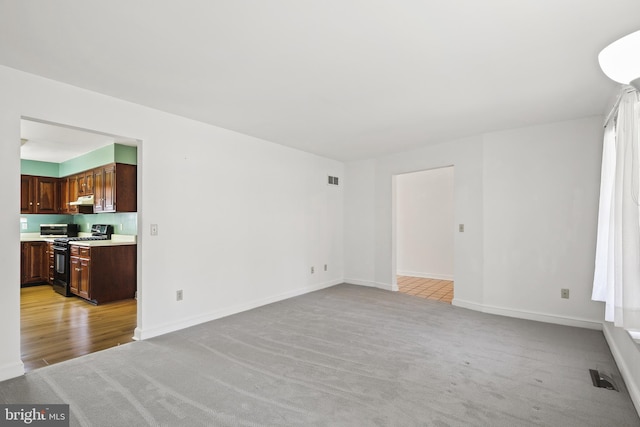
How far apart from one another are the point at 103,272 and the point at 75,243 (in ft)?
2.56

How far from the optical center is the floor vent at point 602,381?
7.54ft

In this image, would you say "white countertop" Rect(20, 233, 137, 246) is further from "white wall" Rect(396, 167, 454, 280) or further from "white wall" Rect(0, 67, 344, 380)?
"white wall" Rect(396, 167, 454, 280)

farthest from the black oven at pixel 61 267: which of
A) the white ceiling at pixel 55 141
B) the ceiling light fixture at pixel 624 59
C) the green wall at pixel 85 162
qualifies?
the ceiling light fixture at pixel 624 59

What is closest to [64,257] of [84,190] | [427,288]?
[84,190]

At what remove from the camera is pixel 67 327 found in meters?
3.59

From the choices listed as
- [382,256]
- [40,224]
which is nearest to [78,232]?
[40,224]

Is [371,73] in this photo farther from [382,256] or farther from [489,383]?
[382,256]

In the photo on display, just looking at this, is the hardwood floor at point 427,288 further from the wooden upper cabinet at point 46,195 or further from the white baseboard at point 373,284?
the wooden upper cabinet at point 46,195

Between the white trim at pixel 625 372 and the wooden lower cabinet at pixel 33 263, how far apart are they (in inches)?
324

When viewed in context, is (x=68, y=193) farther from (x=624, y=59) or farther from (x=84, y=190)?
(x=624, y=59)

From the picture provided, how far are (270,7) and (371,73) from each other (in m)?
1.04

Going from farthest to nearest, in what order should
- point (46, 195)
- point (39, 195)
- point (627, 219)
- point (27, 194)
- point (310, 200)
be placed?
point (46, 195) → point (39, 195) → point (27, 194) → point (310, 200) → point (627, 219)

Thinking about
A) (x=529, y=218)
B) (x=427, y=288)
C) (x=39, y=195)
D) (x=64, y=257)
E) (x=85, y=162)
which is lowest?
(x=427, y=288)

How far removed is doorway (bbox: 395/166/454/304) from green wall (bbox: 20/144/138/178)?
4.84 m
